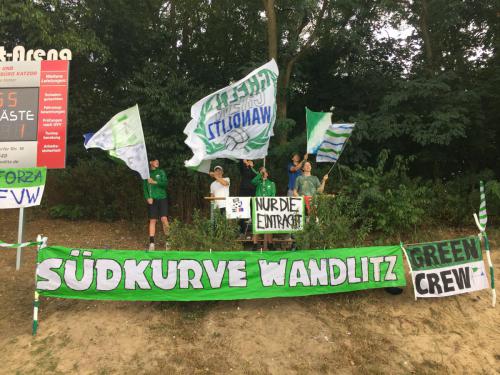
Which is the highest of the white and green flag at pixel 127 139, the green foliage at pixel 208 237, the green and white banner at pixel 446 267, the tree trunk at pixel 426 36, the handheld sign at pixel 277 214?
the tree trunk at pixel 426 36

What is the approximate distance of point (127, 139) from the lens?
21.3ft

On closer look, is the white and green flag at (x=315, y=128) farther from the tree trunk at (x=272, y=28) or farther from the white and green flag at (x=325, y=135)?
the tree trunk at (x=272, y=28)

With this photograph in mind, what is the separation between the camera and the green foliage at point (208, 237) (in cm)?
575

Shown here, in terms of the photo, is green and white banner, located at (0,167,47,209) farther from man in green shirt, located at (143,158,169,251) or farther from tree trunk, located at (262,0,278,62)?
tree trunk, located at (262,0,278,62)

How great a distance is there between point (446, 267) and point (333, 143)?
3082 mm

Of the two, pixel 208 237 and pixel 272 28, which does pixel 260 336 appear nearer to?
pixel 208 237

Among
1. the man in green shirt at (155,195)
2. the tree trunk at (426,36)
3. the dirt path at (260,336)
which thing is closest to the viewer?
the dirt path at (260,336)

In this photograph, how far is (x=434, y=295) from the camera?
18.8ft

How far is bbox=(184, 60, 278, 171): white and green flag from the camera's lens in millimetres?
6488

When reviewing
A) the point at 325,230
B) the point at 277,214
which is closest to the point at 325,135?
the point at 277,214

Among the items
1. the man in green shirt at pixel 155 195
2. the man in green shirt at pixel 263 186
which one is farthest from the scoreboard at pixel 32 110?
the man in green shirt at pixel 263 186

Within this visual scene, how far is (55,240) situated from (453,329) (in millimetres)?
8101

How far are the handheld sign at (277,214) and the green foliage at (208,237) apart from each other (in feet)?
1.54

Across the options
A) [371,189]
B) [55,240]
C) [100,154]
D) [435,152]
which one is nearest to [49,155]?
[55,240]
